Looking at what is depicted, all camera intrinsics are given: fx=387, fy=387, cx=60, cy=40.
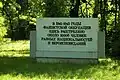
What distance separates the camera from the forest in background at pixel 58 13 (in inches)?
947

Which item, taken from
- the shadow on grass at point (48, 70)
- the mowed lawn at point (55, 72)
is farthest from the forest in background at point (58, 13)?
the mowed lawn at point (55, 72)

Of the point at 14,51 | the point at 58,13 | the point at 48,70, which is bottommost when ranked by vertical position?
the point at 14,51

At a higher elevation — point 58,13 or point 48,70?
point 58,13

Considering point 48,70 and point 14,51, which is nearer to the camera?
point 48,70

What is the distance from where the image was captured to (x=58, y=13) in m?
28.8

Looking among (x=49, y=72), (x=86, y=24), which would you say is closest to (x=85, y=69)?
(x=49, y=72)

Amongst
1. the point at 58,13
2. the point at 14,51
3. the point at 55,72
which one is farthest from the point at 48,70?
the point at 58,13

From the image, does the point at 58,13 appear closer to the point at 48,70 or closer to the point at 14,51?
the point at 14,51

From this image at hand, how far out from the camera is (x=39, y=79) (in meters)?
11.4

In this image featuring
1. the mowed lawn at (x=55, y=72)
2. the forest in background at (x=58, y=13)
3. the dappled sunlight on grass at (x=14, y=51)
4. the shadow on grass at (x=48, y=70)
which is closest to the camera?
the mowed lawn at (x=55, y=72)

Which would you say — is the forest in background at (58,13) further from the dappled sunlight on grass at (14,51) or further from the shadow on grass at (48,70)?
the shadow on grass at (48,70)

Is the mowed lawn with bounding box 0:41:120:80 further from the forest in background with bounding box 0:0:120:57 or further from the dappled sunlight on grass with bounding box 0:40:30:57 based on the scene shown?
the dappled sunlight on grass with bounding box 0:40:30:57

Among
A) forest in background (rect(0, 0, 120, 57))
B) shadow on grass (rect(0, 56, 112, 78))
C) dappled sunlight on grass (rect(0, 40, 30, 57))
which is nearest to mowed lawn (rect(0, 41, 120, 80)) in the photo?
shadow on grass (rect(0, 56, 112, 78))

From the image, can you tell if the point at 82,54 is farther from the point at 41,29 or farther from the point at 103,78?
the point at 103,78
